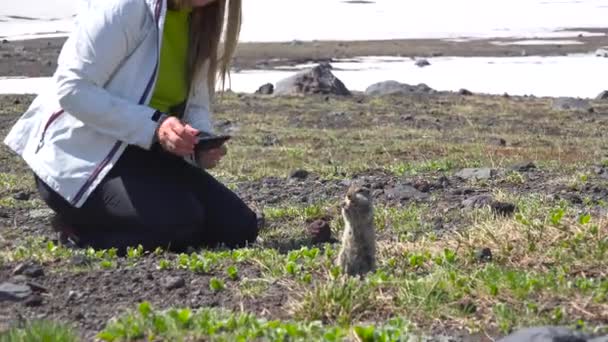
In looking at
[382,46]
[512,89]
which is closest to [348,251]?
[512,89]

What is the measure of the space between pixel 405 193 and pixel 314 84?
12210 mm

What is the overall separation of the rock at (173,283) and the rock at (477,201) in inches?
102

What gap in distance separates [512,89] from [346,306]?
18859mm

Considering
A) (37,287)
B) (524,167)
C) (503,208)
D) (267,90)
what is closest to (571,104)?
(267,90)

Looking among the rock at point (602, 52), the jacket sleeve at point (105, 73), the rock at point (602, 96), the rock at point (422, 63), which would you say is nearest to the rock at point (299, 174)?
the jacket sleeve at point (105, 73)

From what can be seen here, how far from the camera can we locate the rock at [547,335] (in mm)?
3949

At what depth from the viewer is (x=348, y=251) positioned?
16.2ft

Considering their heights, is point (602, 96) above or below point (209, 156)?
Answer: below

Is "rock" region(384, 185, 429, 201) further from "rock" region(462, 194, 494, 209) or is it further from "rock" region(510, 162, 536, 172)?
"rock" region(510, 162, 536, 172)

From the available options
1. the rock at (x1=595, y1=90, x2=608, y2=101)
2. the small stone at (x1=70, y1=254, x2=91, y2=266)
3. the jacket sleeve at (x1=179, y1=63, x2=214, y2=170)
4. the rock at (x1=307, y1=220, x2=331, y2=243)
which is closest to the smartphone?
the jacket sleeve at (x1=179, y1=63, x2=214, y2=170)

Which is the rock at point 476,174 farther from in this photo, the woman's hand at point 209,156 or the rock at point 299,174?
the woman's hand at point 209,156

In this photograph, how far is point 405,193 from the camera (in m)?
8.13

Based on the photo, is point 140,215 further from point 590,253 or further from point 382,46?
point 382,46

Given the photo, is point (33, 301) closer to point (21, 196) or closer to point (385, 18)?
point (21, 196)
